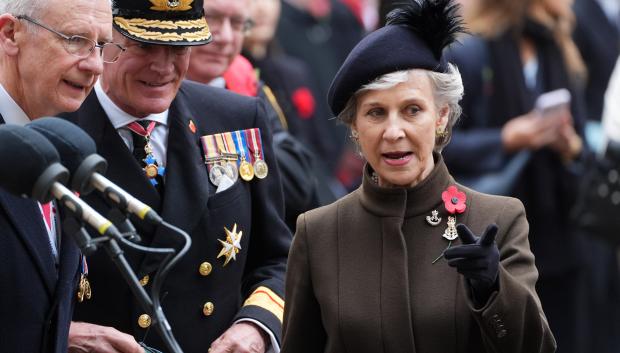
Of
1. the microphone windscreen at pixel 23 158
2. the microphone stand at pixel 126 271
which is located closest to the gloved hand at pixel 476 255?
the microphone stand at pixel 126 271

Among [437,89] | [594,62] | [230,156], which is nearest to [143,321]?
[230,156]

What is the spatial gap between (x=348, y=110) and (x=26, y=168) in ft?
4.33

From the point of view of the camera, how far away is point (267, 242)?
5652 mm

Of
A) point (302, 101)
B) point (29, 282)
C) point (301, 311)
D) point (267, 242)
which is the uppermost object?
point (29, 282)

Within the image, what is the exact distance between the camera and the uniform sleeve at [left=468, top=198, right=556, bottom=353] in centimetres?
438

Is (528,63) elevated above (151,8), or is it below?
below

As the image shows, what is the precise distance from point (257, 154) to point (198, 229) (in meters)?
0.43

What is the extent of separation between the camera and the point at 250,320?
5.42m

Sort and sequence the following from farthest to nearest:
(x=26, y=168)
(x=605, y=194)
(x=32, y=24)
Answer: (x=605, y=194) → (x=32, y=24) → (x=26, y=168)

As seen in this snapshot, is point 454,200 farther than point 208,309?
No

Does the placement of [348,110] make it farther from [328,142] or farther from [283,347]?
[328,142]

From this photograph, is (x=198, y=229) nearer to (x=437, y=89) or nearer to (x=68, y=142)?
(x=437, y=89)

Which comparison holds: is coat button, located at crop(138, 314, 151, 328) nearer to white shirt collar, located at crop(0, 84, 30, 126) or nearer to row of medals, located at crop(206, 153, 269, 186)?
row of medals, located at crop(206, 153, 269, 186)

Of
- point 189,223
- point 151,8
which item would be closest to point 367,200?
point 189,223
